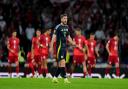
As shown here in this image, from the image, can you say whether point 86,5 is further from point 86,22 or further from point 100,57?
point 100,57

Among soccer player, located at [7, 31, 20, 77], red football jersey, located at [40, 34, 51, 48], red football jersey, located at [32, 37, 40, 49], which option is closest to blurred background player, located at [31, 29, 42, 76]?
red football jersey, located at [32, 37, 40, 49]

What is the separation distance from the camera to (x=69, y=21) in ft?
102

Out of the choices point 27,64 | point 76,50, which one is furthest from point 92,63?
point 27,64

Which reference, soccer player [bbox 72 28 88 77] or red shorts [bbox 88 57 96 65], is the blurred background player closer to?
soccer player [bbox 72 28 88 77]

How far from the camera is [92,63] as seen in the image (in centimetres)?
2773

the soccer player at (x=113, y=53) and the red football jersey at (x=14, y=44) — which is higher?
the red football jersey at (x=14, y=44)

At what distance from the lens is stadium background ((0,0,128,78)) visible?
30281mm

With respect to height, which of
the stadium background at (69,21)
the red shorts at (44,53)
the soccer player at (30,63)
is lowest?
the soccer player at (30,63)

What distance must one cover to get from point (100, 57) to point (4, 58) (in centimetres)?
527

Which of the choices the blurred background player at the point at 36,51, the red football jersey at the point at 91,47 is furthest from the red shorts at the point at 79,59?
the blurred background player at the point at 36,51

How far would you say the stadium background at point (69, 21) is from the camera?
99.3 feet

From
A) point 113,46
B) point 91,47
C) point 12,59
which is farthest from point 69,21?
point 12,59

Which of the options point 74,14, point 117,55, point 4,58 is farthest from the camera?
point 74,14

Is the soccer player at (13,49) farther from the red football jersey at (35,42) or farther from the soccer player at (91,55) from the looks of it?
the soccer player at (91,55)
